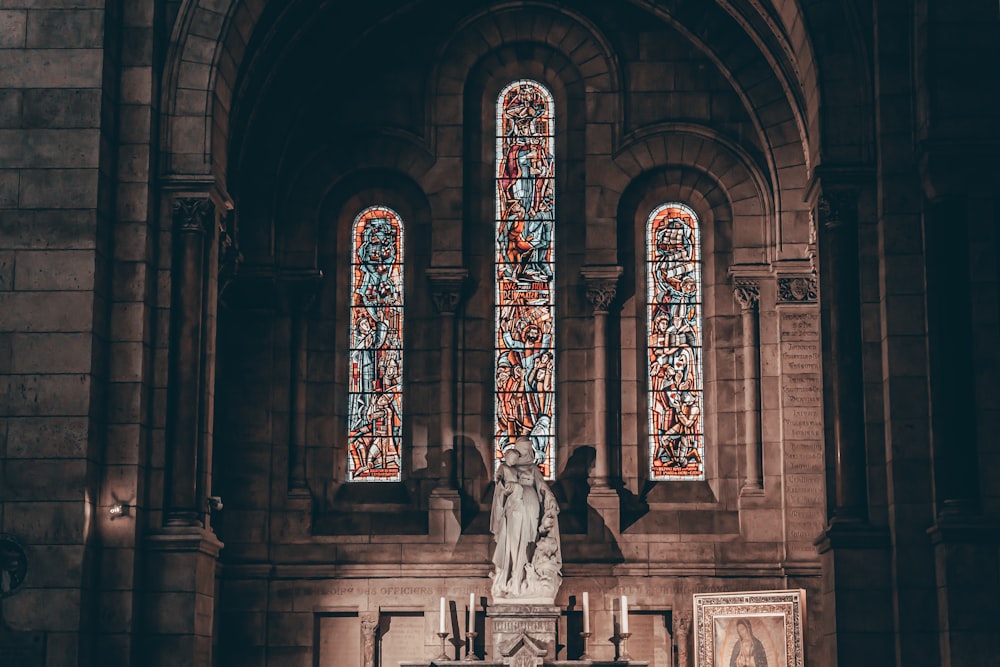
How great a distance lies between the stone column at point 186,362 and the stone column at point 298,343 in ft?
14.7

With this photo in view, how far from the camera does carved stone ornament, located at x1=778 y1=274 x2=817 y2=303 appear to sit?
904 inches

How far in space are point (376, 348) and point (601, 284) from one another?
3.20 m

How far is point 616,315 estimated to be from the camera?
2356cm

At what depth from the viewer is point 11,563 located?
1722 cm

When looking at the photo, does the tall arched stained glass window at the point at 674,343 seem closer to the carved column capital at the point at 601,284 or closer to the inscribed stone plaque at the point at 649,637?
the carved column capital at the point at 601,284

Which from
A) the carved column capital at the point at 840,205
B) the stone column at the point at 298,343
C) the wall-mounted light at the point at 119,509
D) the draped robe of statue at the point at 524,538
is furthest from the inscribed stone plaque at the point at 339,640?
the carved column capital at the point at 840,205

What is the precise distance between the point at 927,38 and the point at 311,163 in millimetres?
9399

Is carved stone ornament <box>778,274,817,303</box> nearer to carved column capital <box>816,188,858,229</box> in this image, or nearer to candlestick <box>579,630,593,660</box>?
carved column capital <box>816,188,858,229</box>

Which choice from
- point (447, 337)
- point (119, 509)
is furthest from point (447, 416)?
point (119, 509)

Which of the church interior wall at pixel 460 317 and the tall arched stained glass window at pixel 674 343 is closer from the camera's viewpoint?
the church interior wall at pixel 460 317

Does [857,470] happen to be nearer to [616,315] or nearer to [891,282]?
[891,282]

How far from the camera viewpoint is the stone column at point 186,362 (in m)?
18.4

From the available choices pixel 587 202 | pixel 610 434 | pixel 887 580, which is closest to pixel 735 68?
pixel 587 202

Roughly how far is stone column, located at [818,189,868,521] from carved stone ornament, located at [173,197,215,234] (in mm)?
6655
